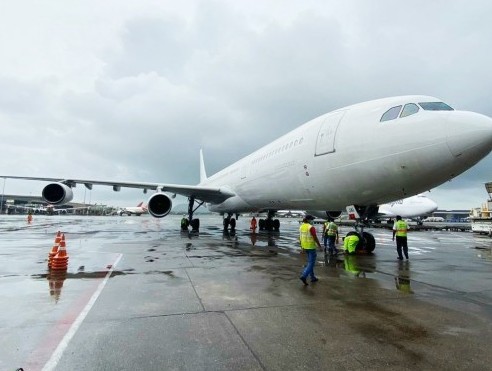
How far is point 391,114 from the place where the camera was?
30.4 feet

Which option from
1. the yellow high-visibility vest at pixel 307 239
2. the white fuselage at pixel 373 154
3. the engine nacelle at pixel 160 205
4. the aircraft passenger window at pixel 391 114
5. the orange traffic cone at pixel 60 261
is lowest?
the orange traffic cone at pixel 60 261

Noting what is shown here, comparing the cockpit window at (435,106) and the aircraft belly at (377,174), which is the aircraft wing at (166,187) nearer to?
the aircraft belly at (377,174)

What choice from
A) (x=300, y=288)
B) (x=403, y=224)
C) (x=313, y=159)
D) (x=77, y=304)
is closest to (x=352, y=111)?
(x=313, y=159)

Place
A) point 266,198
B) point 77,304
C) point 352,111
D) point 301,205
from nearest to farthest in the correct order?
1. point 77,304
2. point 352,111
3. point 301,205
4. point 266,198

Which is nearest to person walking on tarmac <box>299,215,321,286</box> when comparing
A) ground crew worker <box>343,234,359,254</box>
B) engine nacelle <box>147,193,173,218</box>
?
ground crew worker <box>343,234,359,254</box>

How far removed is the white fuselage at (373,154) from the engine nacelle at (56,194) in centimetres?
1139

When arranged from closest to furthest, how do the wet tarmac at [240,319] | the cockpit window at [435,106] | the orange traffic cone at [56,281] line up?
the wet tarmac at [240,319], the orange traffic cone at [56,281], the cockpit window at [435,106]

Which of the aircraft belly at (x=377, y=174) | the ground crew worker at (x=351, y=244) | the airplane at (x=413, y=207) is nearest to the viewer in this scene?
the aircraft belly at (x=377, y=174)

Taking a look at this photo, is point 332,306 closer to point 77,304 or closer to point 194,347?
point 194,347

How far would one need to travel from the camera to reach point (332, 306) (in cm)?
529

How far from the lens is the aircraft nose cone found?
24.5 feet

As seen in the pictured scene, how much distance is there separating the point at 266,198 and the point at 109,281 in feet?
32.4

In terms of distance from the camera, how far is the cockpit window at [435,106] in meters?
8.68

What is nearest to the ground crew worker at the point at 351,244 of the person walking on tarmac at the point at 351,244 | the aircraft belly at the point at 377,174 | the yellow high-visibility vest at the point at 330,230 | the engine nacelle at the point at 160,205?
the person walking on tarmac at the point at 351,244
